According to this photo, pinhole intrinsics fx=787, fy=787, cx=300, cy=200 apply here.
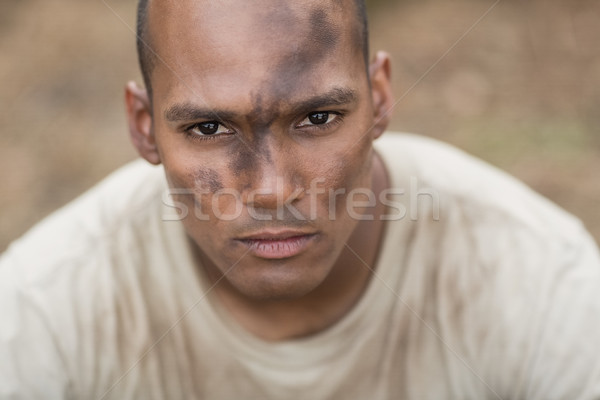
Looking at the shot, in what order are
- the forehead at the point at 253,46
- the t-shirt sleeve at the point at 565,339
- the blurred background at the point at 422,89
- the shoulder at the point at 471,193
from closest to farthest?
1. the forehead at the point at 253,46
2. the t-shirt sleeve at the point at 565,339
3. the shoulder at the point at 471,193
4. the blurred background at the point at 422,89

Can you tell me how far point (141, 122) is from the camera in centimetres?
154

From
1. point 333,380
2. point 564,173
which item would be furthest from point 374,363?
point 564,173

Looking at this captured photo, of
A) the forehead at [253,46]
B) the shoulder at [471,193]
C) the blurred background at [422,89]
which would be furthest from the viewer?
the blurred background at [422,89]

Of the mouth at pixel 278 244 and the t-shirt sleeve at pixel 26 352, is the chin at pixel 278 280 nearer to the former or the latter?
the mouth at pixel 278 244

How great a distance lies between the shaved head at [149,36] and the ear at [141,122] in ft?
0.25

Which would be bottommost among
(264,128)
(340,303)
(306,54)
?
(340,303)

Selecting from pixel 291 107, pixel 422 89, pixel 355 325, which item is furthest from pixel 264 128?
pixel 422 89

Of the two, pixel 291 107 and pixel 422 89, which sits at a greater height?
pixel 422 89

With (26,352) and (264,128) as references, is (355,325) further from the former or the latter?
(26,352)

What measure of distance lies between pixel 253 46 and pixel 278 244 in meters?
0.33

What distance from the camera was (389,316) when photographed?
61.2 inches

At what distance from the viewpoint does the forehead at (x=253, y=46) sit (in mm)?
1226

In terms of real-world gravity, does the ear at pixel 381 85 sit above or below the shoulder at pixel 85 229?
above
